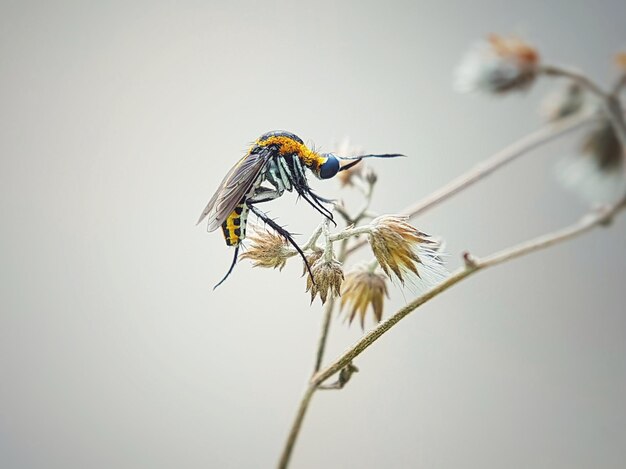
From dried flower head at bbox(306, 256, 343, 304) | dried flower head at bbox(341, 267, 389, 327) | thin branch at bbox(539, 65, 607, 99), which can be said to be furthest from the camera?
thin branch at bbox(539, 65, 607, 99)

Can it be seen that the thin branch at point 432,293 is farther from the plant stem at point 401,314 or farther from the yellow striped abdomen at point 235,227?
the yellow striped abdomen at point 235,227

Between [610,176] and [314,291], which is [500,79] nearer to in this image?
[610,176]

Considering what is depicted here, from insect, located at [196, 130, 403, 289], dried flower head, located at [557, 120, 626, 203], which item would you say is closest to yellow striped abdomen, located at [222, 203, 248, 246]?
insect, located at [196, 130, 403, 289]

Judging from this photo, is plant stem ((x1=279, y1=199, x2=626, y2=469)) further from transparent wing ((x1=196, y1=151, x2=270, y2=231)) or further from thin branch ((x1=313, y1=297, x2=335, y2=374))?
transparent wing ((x1=196, y1=151, x2=270, y2=231))

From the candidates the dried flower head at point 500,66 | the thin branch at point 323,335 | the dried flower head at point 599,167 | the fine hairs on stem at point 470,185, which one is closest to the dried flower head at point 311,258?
the fine hairs on stem at point 470,185

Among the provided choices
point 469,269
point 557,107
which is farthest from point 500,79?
point 469,269

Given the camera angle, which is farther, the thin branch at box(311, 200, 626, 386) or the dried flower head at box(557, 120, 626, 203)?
the dried flower head at box(557, 120, 626, 203)

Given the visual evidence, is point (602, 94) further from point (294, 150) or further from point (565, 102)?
point (294, 150)

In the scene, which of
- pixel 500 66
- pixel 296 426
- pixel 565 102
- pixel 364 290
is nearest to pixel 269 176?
pixel 364 290
